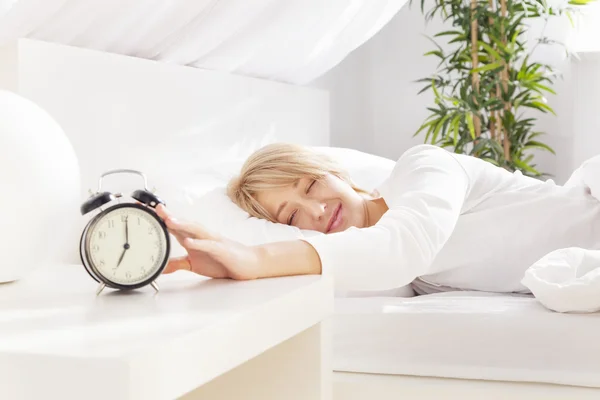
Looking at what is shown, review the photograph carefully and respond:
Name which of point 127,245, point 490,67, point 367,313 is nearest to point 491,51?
point 490,67

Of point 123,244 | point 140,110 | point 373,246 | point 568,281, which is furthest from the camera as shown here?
point 140,110

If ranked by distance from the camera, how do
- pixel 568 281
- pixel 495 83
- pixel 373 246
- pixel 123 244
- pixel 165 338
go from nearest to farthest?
pixel 165 338
pixel 123 244
pixel 373 246
pixel 568 281
pixel 495 83

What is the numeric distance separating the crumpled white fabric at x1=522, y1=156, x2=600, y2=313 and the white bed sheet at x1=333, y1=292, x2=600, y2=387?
2cm

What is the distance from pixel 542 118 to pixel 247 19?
1747 millimetres

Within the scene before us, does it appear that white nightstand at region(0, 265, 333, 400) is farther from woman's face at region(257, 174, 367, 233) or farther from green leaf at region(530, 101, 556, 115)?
green leaf at region(530, 101, 556, 115)

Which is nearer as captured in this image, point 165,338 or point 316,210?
point 165,338

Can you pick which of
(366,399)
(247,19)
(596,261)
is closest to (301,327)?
(366,399)

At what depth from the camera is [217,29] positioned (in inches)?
73.8

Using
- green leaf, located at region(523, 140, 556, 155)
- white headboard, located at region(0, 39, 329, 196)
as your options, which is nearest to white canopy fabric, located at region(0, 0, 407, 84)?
white headboard, located at region(0, 39, 329, 196)

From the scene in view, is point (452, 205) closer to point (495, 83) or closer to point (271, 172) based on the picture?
point (271, 172)

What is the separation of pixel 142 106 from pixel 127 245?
0.94 meters

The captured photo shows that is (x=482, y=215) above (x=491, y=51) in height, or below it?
below

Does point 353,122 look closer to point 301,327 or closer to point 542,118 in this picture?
point 542,118

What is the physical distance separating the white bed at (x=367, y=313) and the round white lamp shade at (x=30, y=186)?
0.14 m
